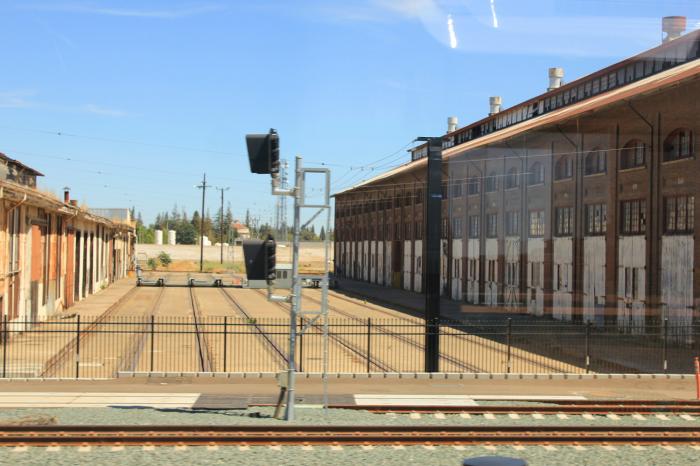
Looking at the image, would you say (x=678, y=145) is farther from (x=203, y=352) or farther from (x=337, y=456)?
(x=337, y=456)

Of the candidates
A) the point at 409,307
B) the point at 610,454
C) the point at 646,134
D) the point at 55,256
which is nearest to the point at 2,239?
the point at 55,256

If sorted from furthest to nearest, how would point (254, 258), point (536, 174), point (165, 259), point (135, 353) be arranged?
1. point (165, 259)
2. point (536, 174)
3. point (135, 353)
4. point (254, 258)

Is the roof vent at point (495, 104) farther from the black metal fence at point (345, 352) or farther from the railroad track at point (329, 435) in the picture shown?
the railroad track at point (329, 435)

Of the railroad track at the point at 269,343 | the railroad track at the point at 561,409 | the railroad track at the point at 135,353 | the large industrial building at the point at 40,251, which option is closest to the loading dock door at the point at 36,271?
the large industrial building at the point at 40,251

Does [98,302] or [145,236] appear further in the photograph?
[145,236]

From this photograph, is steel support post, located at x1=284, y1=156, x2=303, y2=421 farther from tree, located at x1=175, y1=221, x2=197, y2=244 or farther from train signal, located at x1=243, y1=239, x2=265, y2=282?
tree, located at x1=175, y1=221, x2=197, y2=244

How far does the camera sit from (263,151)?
15531mm

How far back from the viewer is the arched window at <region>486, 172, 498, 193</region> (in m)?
49.8

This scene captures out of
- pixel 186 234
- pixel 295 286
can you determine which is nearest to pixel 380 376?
pixel 295 286

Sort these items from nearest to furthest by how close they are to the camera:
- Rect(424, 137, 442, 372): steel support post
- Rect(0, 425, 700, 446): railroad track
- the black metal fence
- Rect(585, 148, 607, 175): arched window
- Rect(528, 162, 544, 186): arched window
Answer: Rect(0, 425, 700, 446): railroad track
Rect(424, 137, 442, 372): steel support post
the black metal fence
Rect(585, 148, 607, 175): arched window
Rect(528, 162, 544, 186): arched window

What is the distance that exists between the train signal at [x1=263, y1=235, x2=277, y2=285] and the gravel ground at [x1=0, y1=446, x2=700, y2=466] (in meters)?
3.18

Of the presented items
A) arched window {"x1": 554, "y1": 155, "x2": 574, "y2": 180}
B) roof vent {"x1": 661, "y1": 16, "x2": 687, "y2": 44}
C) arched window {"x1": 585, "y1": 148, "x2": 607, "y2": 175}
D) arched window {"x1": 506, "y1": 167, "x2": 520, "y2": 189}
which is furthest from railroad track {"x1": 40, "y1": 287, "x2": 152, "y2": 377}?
roof vent {"x1": 661, "y1": 16, "x2": 687, "y2": 44}

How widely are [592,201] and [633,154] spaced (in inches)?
153

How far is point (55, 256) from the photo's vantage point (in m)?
44.6
